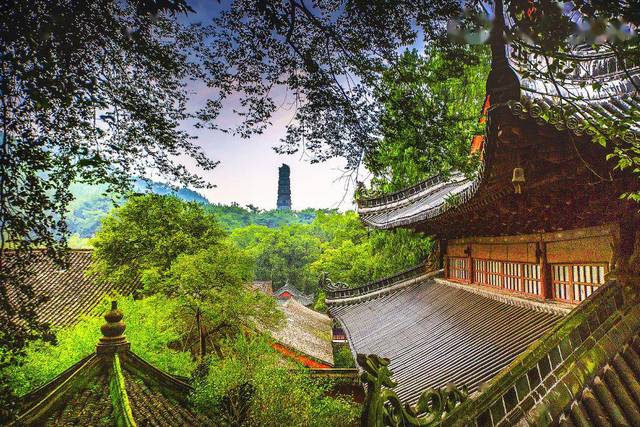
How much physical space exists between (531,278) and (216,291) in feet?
28.7

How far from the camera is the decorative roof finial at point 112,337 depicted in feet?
16.7

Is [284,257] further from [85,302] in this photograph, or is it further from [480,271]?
[480,271]

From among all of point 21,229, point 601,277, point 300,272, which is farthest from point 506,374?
point 300,272

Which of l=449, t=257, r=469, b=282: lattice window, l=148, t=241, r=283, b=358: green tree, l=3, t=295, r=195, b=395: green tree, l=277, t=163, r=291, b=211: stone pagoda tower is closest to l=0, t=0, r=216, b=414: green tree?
l=449, t=257, r=469, b=282: lattice window

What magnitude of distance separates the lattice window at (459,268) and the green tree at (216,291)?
5.43 m

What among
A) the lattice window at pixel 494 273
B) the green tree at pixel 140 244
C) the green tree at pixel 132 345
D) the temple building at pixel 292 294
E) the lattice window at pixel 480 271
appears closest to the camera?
the lattice window at pixel 494 273

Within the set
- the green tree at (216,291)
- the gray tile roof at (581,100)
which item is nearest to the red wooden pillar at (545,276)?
the gray tile roof at (581,100)

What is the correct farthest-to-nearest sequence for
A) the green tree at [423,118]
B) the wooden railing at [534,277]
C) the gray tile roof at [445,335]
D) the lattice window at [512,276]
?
the lattice window at [512,276] < the gray tile roof at [445,335] < the wooden railing at [534,277] < the green tree at [423,118]

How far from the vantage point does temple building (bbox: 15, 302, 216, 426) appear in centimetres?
443

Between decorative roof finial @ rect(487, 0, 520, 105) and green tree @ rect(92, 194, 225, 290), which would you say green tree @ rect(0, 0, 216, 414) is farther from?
green tree @ rect(92, 194, 225, 290)

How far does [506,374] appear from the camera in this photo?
255cm

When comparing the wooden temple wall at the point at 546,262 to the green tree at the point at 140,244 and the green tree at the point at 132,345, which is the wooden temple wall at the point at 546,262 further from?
the green tree at the point at 140,244

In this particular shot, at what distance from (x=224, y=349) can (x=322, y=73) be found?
1146 cm

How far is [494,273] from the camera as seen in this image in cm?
736
